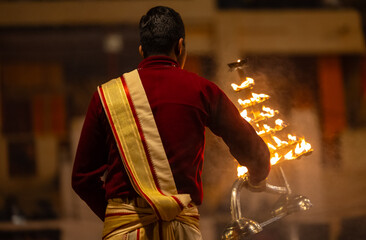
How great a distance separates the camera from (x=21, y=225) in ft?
12.5

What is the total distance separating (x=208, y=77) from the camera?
10.7 feet

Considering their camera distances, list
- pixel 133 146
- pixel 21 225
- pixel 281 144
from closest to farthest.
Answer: pixel 133 146 → pixel 281 144 → pixel 21 225

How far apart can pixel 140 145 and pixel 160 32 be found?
0.30m

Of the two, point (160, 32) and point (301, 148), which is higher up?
point (160, 32)

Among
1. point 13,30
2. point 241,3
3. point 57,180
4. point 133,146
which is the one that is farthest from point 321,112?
point 133,146

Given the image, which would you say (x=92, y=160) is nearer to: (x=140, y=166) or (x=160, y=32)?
(x=140, y=166)

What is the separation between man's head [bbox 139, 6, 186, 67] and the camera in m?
1.60

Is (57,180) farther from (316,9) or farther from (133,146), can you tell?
(133,146)

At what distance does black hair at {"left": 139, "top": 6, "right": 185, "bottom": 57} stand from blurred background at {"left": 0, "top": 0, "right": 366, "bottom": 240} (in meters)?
1.61

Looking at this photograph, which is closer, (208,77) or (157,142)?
(157,142)

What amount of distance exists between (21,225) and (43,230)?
0.15 meters

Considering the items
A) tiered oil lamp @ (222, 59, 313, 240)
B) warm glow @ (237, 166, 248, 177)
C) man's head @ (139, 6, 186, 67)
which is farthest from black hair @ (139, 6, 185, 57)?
warm glow @ (237, 166, 248, 177)

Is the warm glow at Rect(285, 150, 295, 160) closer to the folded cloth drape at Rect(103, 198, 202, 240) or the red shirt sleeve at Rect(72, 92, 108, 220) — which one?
the folded cloth drape at Rect(103, 198, 202, 240)

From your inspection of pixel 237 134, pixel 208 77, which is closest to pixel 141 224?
pixel 237 134
